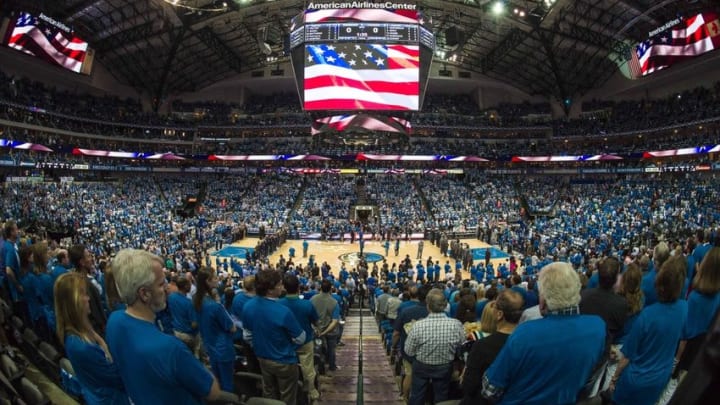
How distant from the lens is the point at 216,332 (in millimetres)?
4480

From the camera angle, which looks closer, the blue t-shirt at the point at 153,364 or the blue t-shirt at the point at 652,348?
the blue t-shirt at the point at 153,364

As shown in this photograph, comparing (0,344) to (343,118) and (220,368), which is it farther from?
(343,118)

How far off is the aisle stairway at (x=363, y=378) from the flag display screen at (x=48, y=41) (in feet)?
116

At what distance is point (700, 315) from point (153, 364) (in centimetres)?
433

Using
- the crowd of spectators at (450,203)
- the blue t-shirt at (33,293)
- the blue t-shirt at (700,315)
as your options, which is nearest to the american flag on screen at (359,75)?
the crowd of spectators at (450,203)

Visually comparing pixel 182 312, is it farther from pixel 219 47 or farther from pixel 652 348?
pixel 219 47

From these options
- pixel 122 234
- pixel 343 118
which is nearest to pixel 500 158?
pixel 343 118

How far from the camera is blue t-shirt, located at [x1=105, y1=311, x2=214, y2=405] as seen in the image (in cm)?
223

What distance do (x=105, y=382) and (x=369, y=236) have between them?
3118 centimetres

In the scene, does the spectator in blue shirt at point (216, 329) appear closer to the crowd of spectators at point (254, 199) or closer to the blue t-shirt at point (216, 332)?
the blue t-shirt at point (216, 332)

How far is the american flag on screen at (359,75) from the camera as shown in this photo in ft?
88.6

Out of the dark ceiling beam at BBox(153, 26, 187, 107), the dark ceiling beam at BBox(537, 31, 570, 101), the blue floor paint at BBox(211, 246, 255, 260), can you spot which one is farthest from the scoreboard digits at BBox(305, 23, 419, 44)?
the dark ceiling beam at BBox(537, 31, 570, 101)

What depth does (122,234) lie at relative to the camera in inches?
1008

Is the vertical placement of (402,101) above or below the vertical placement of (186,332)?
above
